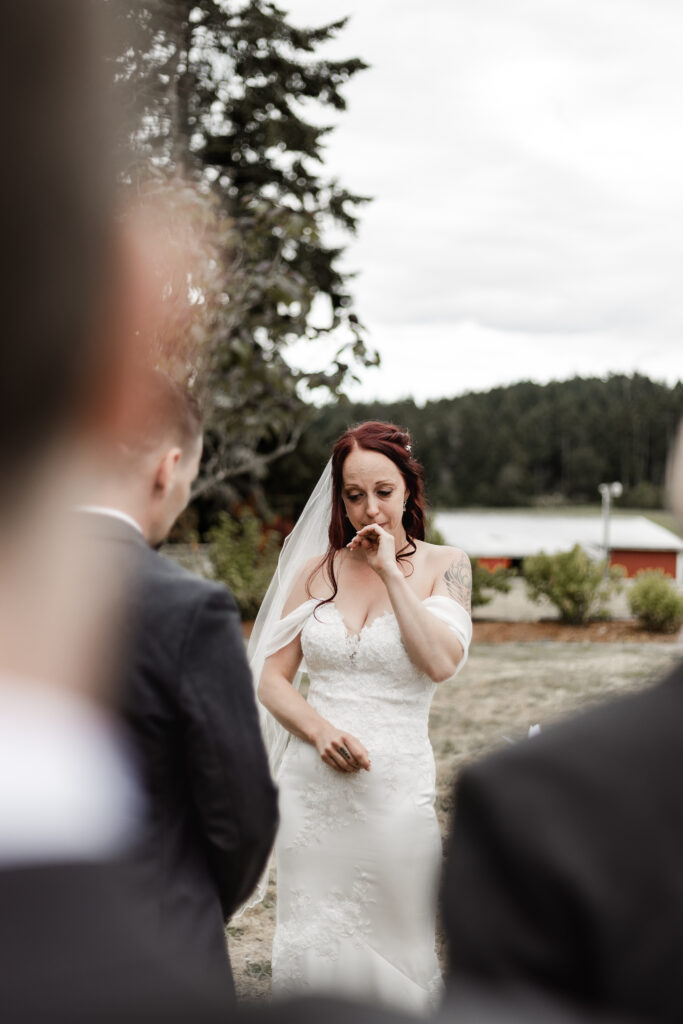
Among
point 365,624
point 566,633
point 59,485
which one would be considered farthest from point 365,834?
point 566,633

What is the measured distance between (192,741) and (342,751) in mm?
1842

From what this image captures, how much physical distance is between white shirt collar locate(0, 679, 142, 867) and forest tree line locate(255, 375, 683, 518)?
76.0 meters

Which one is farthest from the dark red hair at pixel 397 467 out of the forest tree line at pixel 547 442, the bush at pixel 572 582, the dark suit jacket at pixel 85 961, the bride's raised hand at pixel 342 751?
the forest tree line at pixel 547 442

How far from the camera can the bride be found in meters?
3.38

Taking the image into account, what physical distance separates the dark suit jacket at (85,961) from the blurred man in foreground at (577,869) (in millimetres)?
274

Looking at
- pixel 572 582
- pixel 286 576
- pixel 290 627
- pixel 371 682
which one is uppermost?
pixel 286 576

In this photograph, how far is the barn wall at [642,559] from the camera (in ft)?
126

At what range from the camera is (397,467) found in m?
3.70

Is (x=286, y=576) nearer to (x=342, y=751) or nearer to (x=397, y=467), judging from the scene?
(x=397, y=467)

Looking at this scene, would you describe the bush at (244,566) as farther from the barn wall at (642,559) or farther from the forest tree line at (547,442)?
the forest tree line at (547,442)

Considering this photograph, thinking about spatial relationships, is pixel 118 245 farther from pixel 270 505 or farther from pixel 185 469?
pixel 270 505

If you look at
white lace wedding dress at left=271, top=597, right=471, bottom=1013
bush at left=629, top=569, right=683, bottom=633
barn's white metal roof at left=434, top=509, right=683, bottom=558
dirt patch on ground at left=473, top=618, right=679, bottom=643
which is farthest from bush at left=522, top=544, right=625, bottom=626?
barn's white metal roof at left=434, top=509, right=683, bottom=558

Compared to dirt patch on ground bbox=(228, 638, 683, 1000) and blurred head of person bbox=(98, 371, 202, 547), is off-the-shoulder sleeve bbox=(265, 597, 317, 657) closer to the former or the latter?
blurred head of person bbox=(98, 371, 202, 547)

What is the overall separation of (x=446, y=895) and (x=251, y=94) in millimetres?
23409
